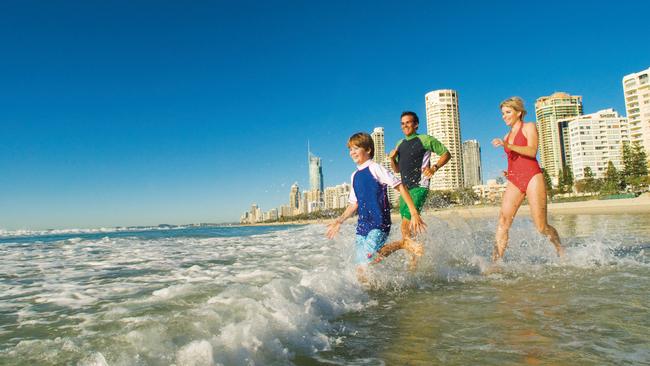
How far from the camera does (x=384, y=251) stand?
454 centimetres

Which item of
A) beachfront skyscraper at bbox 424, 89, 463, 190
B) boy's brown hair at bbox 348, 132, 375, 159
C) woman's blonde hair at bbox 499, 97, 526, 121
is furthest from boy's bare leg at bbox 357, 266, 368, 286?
beachfront skyscraper at bbox 424, 89, 463, 190

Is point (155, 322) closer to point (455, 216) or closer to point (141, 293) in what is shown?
point (141, 293)

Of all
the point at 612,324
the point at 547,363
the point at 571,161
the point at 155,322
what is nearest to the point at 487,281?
the point at 612,324

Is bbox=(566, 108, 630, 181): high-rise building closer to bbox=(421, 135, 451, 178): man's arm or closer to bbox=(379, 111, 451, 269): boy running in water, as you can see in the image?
bbox=(421, 135, 451, 178): man's arm

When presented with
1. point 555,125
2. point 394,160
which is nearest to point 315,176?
point 555,125

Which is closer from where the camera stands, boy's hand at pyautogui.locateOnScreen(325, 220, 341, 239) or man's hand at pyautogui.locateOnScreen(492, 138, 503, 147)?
boy's hand at pyautogui.locateOnScreen(325, 220, 341, 239)

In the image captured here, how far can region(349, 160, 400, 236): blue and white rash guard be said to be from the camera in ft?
14.4

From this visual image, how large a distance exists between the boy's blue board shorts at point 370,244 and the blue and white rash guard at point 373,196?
48 millimetres

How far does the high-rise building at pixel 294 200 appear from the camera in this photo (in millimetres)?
157500

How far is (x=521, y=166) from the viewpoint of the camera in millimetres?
5270

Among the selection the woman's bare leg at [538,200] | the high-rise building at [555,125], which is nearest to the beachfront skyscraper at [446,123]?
the high-rise building at [555,125]

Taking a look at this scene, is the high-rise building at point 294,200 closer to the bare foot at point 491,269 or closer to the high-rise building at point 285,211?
the high-rise building at point 285,211

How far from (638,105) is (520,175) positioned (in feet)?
373

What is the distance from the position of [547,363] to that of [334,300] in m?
2.03
